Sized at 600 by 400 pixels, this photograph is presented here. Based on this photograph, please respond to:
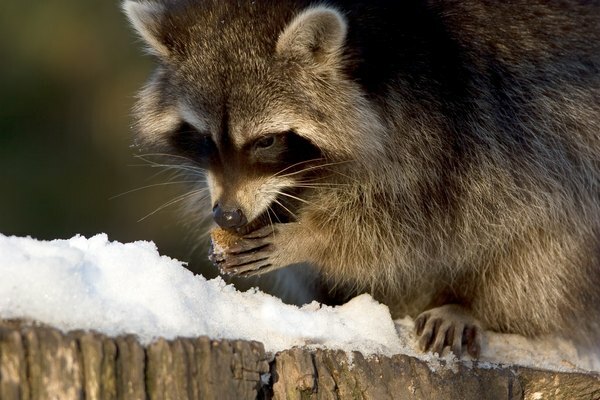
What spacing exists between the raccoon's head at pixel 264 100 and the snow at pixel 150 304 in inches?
16.2

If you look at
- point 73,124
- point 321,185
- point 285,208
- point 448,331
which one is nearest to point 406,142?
point 321,185

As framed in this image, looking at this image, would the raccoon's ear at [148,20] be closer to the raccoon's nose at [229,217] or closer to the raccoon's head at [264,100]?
the raccoon's head at [264,100]

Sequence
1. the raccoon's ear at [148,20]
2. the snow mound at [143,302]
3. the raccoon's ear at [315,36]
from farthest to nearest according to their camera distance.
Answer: the raccoon's ear at [148,20] < the raccoon's ear at [315,36] < the snow mound at [143,302]

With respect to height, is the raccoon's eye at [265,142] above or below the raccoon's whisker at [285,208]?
above

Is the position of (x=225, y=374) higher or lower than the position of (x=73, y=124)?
higher

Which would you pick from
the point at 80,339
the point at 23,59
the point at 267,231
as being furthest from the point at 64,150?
the point at 80,339

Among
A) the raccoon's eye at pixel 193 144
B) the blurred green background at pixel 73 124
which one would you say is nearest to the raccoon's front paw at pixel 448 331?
the raccoon's eye at pixel 193 144

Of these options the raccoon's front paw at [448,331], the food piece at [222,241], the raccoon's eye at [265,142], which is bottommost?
the raccoon's front paw at [448,331]

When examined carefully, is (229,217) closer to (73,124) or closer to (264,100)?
(264,100)

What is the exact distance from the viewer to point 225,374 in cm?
179

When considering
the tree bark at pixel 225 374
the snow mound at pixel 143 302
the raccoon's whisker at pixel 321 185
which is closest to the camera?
the tree bark at pixel 225 374

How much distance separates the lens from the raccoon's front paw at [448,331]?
2.65 m

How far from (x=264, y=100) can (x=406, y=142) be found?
0.40m

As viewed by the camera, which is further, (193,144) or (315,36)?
(193,144)
